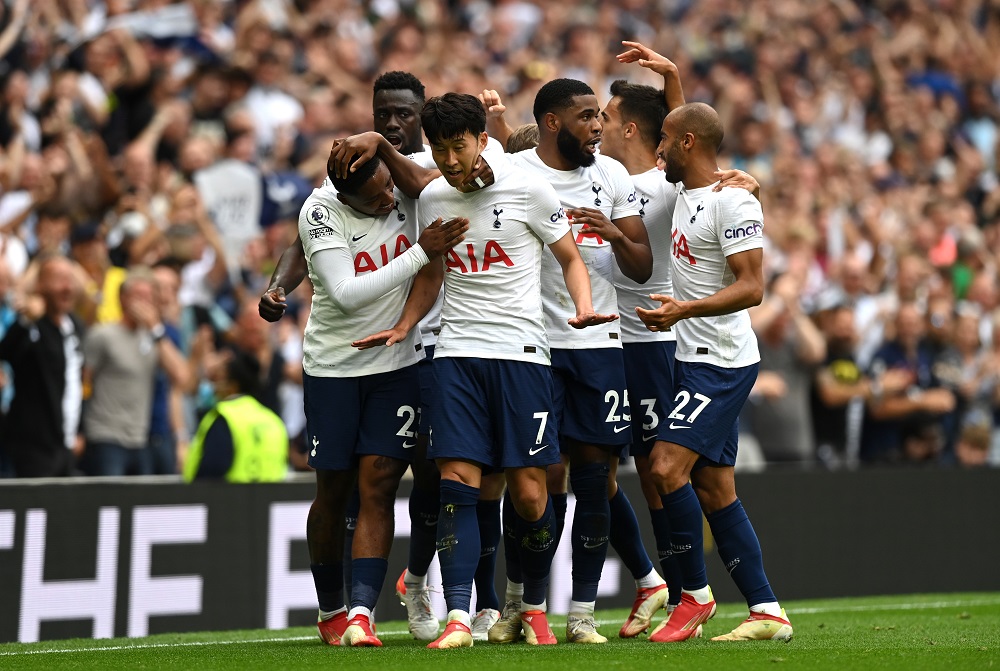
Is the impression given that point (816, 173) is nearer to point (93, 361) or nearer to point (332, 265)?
point (93, 361)

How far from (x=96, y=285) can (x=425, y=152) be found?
4.51 metres

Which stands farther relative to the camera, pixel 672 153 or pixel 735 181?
pixel 672 153

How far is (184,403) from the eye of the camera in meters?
11.6

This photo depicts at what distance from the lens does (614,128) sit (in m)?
8.12

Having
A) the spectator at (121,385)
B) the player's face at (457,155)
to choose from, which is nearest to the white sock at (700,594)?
the player's face at (457,155)

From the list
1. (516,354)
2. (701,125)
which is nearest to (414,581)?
(516,354)

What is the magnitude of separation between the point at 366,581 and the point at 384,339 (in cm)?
120

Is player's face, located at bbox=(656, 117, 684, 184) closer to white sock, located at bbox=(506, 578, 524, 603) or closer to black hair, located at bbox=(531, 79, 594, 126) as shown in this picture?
black hair, located at bbox=(531, 79, 594, 126)

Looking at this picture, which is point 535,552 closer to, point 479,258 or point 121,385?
point 479,258

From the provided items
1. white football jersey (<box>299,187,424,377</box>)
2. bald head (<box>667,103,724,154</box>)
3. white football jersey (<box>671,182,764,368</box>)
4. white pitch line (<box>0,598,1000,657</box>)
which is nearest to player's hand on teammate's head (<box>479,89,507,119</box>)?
white football jersey (<box>299,187,424,377</box>)

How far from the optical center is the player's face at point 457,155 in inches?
272

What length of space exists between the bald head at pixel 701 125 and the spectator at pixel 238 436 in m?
3.90

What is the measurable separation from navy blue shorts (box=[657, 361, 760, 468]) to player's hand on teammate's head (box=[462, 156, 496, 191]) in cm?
136

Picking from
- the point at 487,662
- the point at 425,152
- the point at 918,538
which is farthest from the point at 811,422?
the point at 487,662
